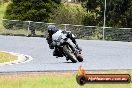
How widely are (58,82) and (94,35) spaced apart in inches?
1003

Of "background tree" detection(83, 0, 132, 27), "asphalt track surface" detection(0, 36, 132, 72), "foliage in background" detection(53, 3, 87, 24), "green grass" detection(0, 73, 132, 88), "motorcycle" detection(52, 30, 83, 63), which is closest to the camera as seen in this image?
"green grass" detection(0, 73, 132, 88)

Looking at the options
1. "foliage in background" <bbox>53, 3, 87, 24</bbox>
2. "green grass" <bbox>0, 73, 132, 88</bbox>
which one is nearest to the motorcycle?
"green grass" <bbox>0, 73, 132, 88</bbox>

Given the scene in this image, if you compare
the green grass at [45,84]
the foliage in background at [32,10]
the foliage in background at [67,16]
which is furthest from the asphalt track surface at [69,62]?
the foliage in background at [32,10]

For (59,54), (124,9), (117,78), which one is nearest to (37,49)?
(59,54)

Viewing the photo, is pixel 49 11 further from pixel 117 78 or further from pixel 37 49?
pixel 117 78

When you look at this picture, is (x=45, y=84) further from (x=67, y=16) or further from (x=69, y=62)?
(x=67, y=16)

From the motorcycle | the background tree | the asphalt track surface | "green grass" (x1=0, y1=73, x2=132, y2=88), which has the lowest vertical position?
the background tree

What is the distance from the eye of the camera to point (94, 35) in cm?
3775

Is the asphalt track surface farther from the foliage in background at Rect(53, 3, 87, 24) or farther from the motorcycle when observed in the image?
the foliage in background at Rect(53, 3, 87, 24)

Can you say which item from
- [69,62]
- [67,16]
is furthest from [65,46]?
[67,16]

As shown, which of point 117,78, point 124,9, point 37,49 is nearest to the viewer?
point 117,78

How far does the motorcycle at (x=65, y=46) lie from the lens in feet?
64.2

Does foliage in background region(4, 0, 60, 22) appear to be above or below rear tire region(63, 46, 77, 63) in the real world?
below

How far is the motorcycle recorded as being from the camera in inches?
770
